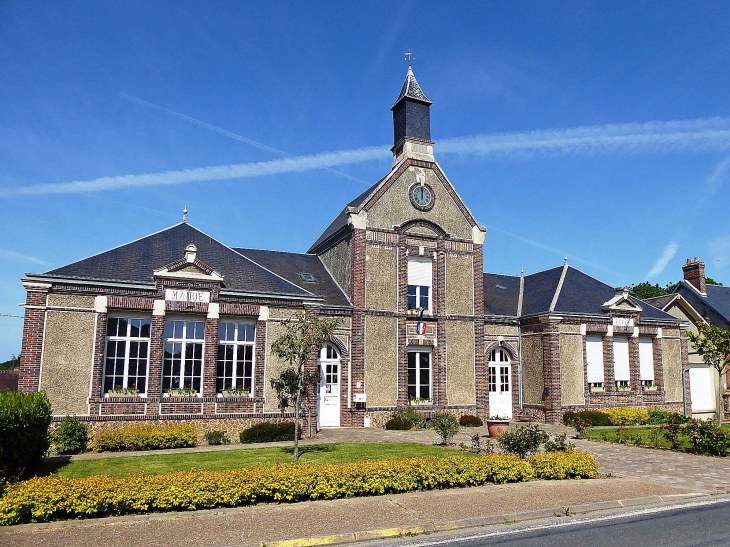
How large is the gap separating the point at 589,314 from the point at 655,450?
824cm

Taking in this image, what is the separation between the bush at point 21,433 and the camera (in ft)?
32.1

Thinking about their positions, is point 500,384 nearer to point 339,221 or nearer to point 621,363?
point 621,363

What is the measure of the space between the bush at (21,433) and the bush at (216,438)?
458 centimetres

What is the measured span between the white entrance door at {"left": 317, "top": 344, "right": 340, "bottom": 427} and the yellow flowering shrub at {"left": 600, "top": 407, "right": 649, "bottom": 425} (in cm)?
1093

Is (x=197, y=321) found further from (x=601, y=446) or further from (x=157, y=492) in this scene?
(x=601, y=446)

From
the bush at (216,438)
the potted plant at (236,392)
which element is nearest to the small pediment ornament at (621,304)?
the potted plant at (236,392)

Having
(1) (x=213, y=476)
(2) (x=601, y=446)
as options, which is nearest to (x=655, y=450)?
(2) (x=601, y=446)

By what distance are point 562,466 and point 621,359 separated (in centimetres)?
1463

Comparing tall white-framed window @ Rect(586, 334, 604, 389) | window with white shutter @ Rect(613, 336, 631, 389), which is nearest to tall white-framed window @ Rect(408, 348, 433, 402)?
tall white-framed window @ Rect(586, 334, 604, 389)

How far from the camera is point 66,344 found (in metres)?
15.2

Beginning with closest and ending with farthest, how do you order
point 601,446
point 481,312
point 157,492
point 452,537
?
point 452,537
point 157,492
point 601,446
point 481,312

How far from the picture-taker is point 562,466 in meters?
11.2

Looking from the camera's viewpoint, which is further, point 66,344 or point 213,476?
point 66,344

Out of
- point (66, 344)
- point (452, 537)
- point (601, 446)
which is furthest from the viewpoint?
point (601, 446)
